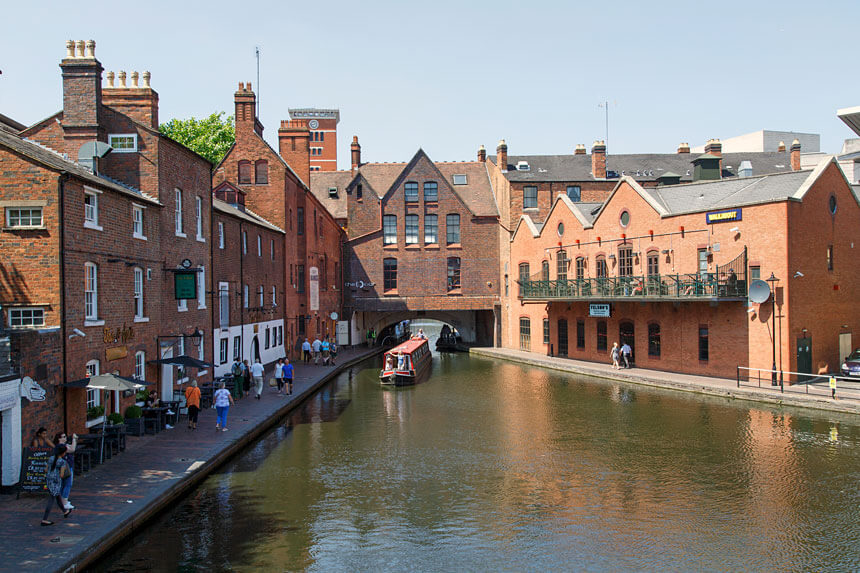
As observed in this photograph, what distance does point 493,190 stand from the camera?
2002 inches

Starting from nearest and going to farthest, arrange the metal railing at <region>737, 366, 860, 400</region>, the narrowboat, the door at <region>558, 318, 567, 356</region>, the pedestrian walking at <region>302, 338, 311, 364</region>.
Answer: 1. the metal railing at <region>737, 366, 860, 400</region>
2. the narrowboat
3. the pedestrian walking at <region>302, 338, 311, 364</region>
4. the door at <region>558, 318, 567, 356</region>

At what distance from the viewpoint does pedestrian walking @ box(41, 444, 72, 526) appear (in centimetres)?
1067

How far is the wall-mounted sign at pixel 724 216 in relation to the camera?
26.8 meters

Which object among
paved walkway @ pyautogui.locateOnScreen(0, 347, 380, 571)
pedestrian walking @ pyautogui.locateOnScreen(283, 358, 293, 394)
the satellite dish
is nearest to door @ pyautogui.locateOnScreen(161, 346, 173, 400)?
paved walkway @ pyautogui.locateOnScreen(0, 347, 380, 571)

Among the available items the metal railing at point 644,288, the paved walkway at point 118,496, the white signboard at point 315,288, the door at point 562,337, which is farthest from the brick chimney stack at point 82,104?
the door at point 562,337

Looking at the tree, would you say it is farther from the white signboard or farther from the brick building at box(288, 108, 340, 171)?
the brick building at box(288, 108, 340, 171)

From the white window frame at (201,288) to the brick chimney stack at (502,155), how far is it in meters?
28.3

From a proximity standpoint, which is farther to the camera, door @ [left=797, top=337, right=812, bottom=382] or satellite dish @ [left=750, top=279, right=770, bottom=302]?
door @ [left=797, top=337, right=812, bottom=382]

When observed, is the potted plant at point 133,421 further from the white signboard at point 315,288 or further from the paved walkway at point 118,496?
the white signboard at point 315,288

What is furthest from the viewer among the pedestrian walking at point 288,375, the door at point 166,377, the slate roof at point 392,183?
the slate roof at point 392,183

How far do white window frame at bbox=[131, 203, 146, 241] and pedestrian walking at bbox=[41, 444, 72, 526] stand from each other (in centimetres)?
845

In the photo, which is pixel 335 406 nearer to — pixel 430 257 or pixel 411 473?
pixel 411 473

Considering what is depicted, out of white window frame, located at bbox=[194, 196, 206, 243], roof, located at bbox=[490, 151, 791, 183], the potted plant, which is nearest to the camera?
the potted plant

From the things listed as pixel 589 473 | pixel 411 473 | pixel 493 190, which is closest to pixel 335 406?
pixel 411 473
